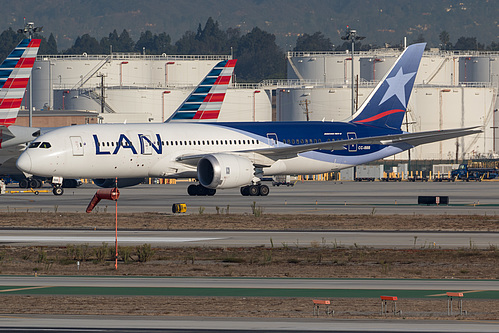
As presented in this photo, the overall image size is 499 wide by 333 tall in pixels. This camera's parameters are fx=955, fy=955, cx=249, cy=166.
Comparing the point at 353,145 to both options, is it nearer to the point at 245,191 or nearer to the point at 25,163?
the point at 245,191

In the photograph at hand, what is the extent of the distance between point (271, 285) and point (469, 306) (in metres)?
5.13

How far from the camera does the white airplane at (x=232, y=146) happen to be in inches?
2023

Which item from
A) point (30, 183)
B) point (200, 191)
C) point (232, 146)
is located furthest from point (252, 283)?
point (30, 183)

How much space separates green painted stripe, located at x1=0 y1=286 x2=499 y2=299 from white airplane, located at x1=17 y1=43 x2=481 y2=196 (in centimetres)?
2925

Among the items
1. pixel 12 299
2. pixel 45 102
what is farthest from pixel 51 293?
pixel 45 102

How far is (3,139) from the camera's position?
181 ft

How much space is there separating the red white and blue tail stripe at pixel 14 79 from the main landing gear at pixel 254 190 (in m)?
13.9

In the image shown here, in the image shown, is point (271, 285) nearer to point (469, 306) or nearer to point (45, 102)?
point (469, 306)

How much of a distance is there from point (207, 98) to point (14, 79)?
69.6ft

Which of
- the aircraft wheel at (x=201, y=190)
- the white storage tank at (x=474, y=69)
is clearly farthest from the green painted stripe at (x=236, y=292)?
the white storage tank at (x=474, y=69)

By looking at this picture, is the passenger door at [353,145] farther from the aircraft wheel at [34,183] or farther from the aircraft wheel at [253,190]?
the aircraft wheel at [34,183]

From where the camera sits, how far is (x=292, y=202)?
171 feet

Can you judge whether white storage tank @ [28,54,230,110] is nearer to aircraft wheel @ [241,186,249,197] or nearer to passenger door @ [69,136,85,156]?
aircraft wheel @ [241,186,249,197]

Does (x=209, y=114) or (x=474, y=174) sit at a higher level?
(x=209, y=114)
